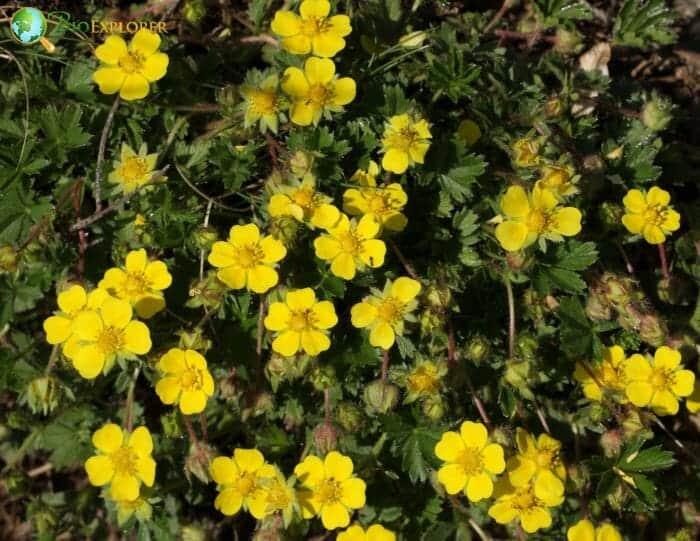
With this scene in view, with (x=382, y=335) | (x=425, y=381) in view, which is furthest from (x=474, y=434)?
(x=382, y=335)

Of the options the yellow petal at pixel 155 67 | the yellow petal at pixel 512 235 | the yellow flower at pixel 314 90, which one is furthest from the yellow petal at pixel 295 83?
the yellow petal at pixel 512 235

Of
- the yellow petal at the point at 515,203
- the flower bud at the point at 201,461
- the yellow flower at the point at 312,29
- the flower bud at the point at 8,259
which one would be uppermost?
the yellow flower at the point at 312,29

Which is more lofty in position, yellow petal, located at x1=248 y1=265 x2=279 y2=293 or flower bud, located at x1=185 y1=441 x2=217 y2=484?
yellow petal, located at x1=248 y1=265 x2=279 y2=293

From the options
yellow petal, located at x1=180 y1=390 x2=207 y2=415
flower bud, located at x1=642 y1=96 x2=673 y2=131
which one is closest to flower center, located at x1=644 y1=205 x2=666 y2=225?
flower bud, located at x1=642 y1=96 x2=673 y2=131

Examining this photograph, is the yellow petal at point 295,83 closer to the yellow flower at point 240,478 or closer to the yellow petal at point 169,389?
the yellow petal at point 169,389

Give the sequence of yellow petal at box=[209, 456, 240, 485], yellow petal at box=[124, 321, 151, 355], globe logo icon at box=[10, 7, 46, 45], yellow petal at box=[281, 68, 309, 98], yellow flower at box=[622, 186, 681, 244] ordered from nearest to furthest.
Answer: yellow petal at box=[124, 321, 151, 355] → yellow petal at box=[209, 456, 240, 485] → yellow petal at box=[281, 68, 309, 98] → yellow flower at box=[622, 186, 681, 244] → globe logo icon at box=[10, 7, 46, 45]

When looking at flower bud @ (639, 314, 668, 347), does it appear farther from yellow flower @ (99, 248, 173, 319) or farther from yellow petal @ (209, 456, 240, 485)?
yellow flower @ (99, 248, 173, 319)
